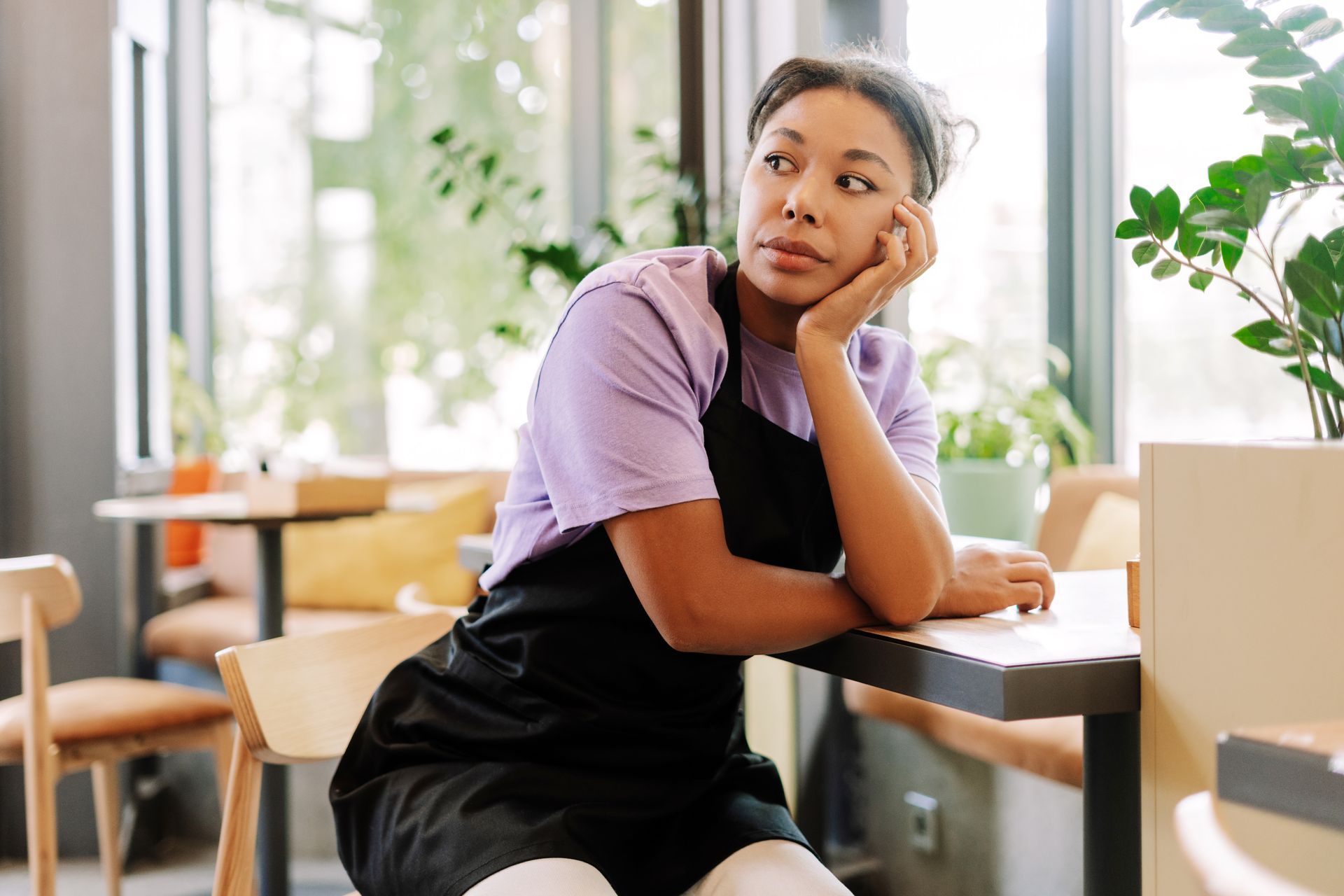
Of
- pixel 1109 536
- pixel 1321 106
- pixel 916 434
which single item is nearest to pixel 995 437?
pixel 1109 536

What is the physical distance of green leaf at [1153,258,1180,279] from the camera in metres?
1.21

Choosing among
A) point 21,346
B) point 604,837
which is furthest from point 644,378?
point 21,346

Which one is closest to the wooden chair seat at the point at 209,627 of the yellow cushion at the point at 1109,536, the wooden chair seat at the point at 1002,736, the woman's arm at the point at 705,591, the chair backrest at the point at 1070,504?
the wooden chair seat at the point at 1002,736

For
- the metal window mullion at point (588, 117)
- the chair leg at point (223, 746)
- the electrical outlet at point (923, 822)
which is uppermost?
the metal window mullion at point (588, 117)

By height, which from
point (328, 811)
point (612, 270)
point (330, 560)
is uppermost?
point (612, 270)

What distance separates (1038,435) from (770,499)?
2096 mm

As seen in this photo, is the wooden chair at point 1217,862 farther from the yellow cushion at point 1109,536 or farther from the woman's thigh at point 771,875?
the yellow cushion at point 1109,536

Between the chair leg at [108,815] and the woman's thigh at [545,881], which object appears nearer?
the woman's thigh at [545,881]

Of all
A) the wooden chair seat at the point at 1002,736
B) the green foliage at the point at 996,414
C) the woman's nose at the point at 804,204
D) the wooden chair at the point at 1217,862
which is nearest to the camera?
the wooden chair at the point at 1217,862

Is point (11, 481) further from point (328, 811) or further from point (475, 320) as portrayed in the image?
point (475, 320)

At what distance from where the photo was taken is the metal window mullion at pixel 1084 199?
3.32m

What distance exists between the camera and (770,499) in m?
1.29

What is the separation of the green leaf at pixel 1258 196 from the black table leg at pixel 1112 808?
18.1 inches

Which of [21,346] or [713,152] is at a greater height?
[713,152]
